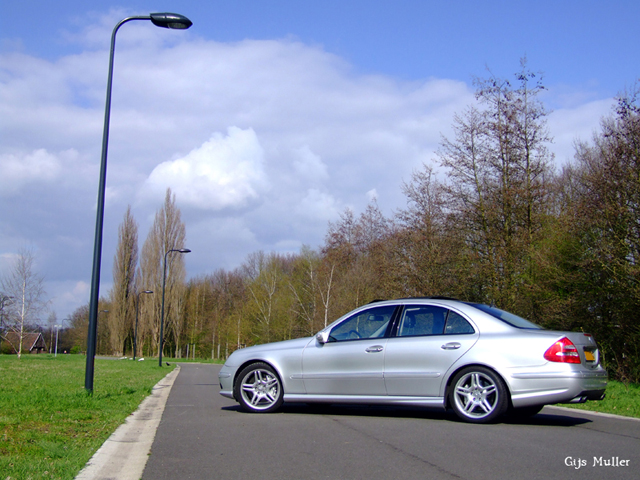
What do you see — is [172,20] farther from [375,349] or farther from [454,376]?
[454,376]

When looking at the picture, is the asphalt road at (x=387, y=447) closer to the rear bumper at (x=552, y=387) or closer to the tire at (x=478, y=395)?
the tire at (x=478, y=395)

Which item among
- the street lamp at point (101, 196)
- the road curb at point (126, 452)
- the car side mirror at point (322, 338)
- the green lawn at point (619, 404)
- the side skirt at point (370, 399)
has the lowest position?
the green lawn at point (619, 404)

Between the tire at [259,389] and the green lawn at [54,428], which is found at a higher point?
the tire at [259,389]

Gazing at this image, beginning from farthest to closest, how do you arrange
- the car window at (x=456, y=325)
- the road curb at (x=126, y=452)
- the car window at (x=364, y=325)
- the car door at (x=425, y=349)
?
the car window at (x=364, y=325)
the car window at (x=456, y=325)
the car door at (x=425, y=349)
the road curb at (x=126, y=452)

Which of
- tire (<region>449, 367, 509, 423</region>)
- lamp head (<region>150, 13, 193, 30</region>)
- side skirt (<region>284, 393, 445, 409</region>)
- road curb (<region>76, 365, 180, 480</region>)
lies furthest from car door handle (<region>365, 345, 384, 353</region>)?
lamp head (<region>150, 13, 193, 30</region>)

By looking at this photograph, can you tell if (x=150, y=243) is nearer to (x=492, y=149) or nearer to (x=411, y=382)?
(x=492, y=149)

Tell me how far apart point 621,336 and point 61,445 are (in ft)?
55.2

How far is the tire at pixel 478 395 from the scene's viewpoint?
6973 millimetres

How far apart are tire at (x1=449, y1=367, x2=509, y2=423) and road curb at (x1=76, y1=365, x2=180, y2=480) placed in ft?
11.5

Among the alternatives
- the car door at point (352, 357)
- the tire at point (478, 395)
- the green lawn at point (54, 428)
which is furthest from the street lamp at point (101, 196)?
the tire at point (478, 395)

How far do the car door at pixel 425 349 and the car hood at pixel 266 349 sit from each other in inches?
49.7

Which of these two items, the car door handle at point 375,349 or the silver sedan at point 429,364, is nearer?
the silver sedan at point 429,364

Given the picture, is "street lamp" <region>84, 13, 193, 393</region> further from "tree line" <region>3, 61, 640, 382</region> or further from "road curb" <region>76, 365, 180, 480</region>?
"tree line" <region>3, 61, 640, 382</region>

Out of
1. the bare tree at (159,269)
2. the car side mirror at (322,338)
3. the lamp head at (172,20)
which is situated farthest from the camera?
the bare tree at (159,269)
